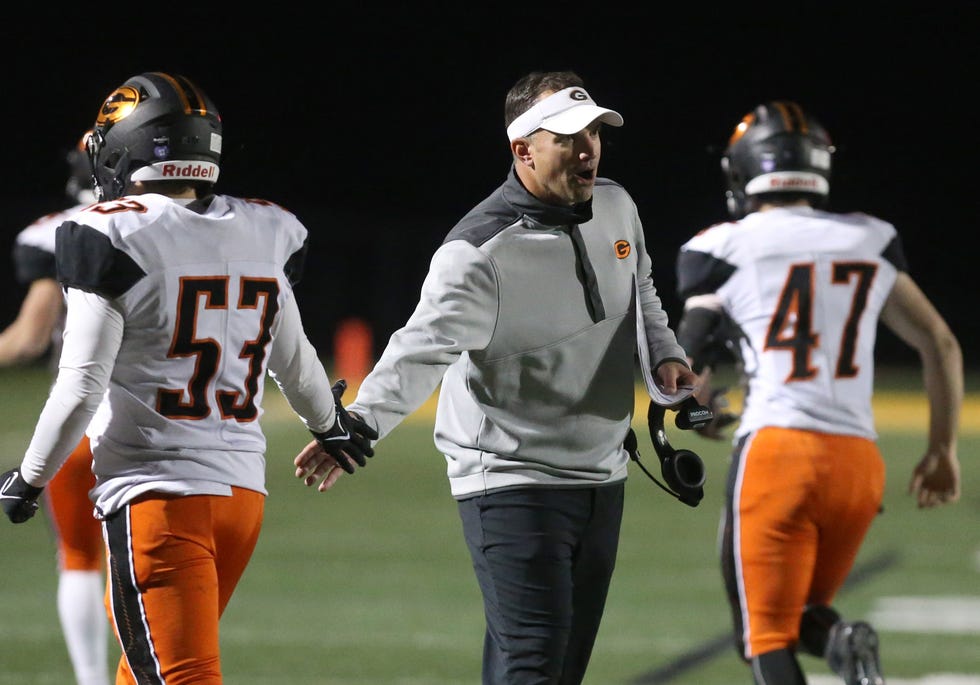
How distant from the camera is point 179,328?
10.8ft

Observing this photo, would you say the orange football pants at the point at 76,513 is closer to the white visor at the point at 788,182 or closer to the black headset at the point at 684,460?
the black headset at the point at 684,460

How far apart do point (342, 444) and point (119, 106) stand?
90 centimetres

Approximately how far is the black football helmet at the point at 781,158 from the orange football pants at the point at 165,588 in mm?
1813

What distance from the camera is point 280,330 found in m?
3.50

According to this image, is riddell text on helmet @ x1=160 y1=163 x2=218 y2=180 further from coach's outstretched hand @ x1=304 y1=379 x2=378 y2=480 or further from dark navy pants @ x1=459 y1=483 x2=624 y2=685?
dark navy pants @ x1=459 y1=483 x2=624 y2=685

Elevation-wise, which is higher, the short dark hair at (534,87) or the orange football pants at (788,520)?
the short dark hair at (534,87)

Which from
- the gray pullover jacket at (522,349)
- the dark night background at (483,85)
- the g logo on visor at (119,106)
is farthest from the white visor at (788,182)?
the dark night background at (483,85)

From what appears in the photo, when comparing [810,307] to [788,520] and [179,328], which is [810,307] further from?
[179,328]

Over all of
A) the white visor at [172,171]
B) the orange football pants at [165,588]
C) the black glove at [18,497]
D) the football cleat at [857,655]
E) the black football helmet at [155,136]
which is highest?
the black football helmet at [155,136]

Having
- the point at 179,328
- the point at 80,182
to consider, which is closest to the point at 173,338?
the point at 179,328

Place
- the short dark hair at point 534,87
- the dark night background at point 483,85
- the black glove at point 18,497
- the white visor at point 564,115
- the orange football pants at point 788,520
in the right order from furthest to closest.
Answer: the dark night background at point 483,85, the orange football pants at point 788,520, the short dark hair at point 534,87, the white visor at point 564,115, the black glove at point 18,497

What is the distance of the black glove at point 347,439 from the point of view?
3396 millimetres

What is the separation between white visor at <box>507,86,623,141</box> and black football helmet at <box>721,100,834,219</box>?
36.6 inches

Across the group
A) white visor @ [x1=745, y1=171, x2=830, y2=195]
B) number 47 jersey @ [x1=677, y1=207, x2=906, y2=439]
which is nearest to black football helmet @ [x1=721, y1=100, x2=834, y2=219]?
white visor @ [x1=745, y1=171, x2=830, y2=195]
